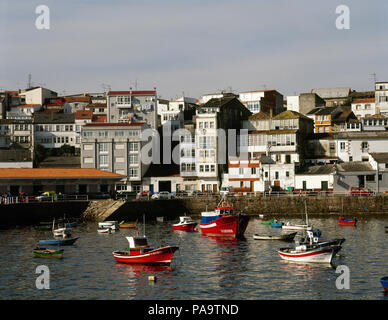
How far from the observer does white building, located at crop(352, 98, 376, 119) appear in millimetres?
163975

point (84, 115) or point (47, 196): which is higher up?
point (84, 115)

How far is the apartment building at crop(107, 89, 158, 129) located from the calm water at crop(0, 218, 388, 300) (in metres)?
60.5

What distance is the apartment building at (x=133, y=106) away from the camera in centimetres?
13325

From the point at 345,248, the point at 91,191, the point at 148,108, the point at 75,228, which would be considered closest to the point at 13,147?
the point at 148,108

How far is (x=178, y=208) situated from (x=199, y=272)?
5091 centimetres

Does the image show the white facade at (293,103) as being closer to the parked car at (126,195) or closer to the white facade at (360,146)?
the white facade at (360,146)

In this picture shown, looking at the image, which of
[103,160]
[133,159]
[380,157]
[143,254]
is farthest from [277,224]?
[103,160]

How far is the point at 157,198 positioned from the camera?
104250mm

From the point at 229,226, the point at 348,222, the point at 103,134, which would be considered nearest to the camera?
the point at 229,226

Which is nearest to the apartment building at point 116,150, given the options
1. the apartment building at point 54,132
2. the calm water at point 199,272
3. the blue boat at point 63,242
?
the apartment building at point 54,132

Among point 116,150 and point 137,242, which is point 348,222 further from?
point 116,150

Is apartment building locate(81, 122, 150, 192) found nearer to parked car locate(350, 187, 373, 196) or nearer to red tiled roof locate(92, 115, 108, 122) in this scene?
red tiled roof locate(92, 115, 108, 122)

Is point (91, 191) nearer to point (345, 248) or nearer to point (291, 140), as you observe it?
point (291, 140)

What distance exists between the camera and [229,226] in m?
76.1
